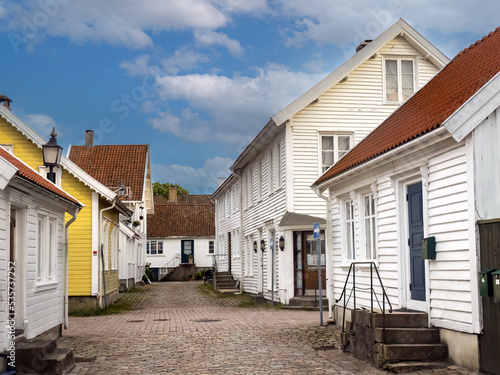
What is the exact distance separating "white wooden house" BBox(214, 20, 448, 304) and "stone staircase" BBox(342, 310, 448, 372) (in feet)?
36.5

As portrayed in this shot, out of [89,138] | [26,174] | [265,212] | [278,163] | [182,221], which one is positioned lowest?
[26,174]

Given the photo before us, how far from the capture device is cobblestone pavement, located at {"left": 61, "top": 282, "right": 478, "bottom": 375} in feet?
35.7

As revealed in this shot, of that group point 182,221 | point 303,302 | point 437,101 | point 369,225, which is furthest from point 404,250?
point 182,221

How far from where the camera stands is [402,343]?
10.5 meters

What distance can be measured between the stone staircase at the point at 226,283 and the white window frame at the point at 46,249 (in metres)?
18.3

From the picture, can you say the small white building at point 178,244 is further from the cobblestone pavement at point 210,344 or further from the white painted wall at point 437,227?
the white painted wall at point 437,227

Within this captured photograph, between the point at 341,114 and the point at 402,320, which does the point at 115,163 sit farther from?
the point at 402,320

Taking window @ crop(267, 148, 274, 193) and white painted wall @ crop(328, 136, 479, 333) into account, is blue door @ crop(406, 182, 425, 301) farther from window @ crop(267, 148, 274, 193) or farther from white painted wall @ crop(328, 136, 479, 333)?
window @ crop(267, 148, 274, 193)

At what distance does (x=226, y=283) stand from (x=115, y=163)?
36.7 ft

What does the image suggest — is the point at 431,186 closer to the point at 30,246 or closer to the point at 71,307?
the point at 30,246

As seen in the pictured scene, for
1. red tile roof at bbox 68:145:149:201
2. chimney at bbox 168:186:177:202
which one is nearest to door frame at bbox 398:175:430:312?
red tile roof at bbox 68:145:149:201

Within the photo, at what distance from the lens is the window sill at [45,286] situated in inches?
504

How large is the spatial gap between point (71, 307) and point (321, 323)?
943cm

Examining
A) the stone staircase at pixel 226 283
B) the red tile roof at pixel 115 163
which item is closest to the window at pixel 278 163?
the stone staircase at pixel 226 283
